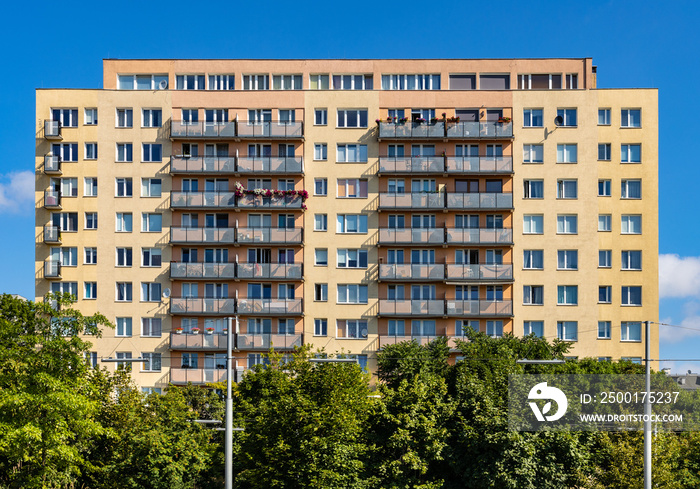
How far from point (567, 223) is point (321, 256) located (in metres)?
20.5

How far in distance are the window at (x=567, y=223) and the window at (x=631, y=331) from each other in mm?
8741

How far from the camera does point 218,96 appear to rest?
190 ft

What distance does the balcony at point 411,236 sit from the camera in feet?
185

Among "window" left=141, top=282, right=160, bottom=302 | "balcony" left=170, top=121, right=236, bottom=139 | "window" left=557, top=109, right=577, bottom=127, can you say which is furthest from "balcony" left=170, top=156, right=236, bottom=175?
"window" left=557, top=109, right=577, bottom=127

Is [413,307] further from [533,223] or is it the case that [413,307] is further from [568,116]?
[568,116]

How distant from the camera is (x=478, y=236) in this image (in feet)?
185

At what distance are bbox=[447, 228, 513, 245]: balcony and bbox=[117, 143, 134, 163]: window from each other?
2718 cm

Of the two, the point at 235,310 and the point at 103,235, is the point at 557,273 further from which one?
the point at 103,235

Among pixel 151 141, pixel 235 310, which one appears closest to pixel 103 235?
pixel 151 141

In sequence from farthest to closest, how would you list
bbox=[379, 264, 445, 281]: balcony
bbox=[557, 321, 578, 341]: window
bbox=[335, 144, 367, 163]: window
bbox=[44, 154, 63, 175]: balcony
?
bbox=[335, 144, 367, 163]: window → bbox=[44, 154, 63, 175]: balcony → bbox=[557, 321, 578, 341]: window → bbox=[379, 264, 445, 281]: balcony

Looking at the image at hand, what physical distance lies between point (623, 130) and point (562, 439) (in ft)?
103

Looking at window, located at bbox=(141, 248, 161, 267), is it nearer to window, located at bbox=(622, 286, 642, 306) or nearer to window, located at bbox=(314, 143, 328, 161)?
window, located at bbox=(314, 143, 328, 161)

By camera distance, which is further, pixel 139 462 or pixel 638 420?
pixel 638 420

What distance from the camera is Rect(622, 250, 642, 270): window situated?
186 feet
